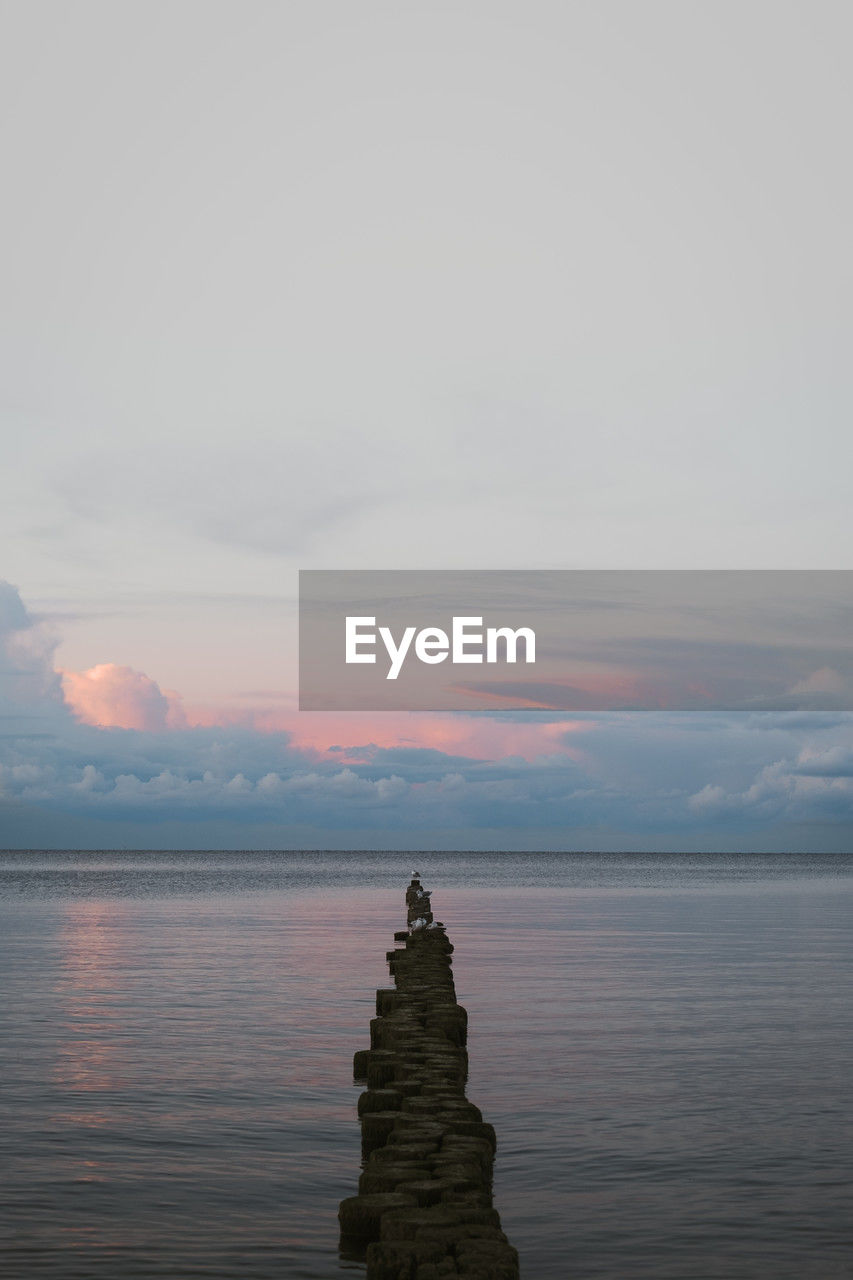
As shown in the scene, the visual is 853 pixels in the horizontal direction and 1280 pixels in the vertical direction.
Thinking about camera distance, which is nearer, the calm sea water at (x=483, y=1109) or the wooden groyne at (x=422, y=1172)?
the wooden groyne at (x=422, y=1172)

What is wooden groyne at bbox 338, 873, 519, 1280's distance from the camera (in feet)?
26.2

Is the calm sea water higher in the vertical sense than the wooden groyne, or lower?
lower

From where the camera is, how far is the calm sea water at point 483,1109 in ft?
35.1

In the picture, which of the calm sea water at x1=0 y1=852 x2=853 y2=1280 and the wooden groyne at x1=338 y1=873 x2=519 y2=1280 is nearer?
the wooden groyne at x1=338 y1=873 x2=519 y2=1280

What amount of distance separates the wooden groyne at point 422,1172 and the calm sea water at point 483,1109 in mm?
736

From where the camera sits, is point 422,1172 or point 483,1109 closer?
point 422,1172

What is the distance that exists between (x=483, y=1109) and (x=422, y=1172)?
19.6 feet

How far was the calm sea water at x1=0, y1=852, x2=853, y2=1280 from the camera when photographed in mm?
10695

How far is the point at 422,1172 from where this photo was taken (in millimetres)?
9797

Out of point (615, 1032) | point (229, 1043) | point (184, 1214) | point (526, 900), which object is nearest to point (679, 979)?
point (615, 1032)

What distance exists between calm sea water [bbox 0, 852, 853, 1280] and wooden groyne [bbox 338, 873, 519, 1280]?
0.74 m

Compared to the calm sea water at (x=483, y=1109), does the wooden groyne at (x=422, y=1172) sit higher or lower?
higher

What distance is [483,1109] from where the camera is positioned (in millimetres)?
15523

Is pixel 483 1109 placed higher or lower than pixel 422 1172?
lower
